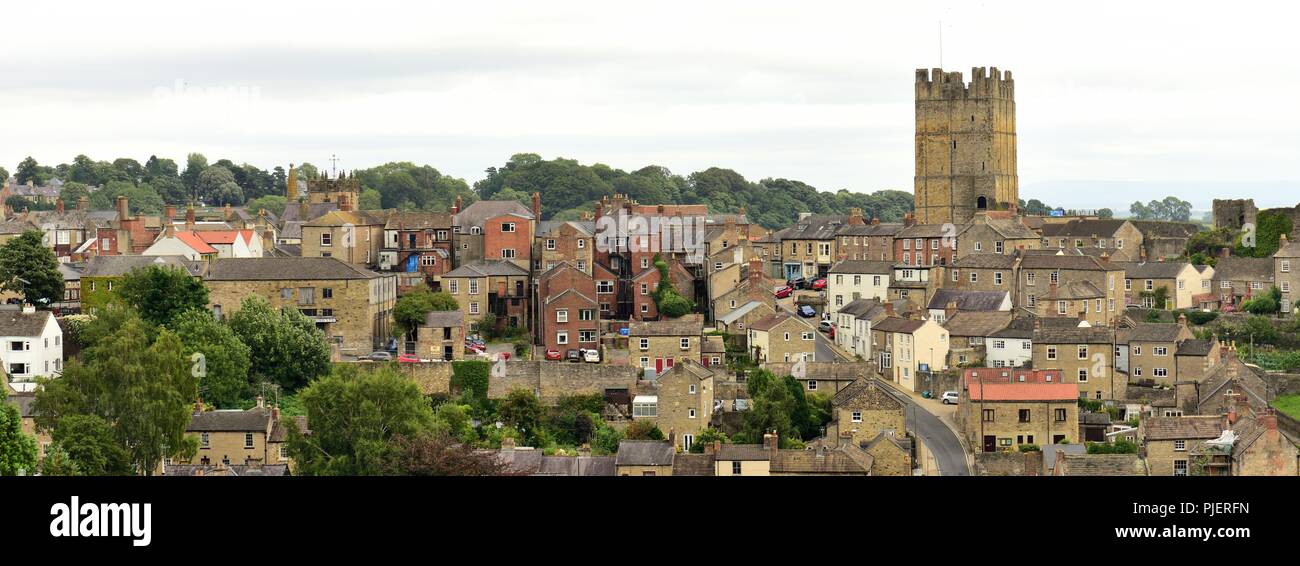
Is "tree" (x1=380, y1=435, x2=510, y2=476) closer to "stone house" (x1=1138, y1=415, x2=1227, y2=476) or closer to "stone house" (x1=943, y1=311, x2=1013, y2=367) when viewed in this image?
"stone house" (x1=1138, y1=415, x2=1227, y2=476)

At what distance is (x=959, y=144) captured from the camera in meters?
63.8

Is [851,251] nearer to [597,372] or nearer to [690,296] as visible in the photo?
[690,296]

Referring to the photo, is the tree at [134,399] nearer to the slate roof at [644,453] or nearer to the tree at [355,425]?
A: the tree at [355,425]

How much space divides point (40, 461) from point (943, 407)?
1856 cm

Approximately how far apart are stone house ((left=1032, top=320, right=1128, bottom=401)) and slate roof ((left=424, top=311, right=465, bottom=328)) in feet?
41.2

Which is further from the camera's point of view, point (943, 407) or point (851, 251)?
point (851, 251)

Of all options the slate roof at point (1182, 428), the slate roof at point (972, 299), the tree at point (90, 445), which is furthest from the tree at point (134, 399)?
the slate roof at point (972, 299)

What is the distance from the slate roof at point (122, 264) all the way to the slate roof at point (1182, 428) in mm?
22537

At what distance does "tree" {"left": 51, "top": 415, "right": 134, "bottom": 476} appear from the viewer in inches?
1038

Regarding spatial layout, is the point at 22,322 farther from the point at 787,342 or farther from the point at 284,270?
the point at 787,342

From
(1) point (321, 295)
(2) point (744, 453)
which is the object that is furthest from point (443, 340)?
(2) point (744, 453)

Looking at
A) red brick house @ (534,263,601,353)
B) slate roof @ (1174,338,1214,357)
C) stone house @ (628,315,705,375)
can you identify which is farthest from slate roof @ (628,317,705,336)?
slate roof @ (1174,338,1214,357)

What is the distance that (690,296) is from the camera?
42.8m
